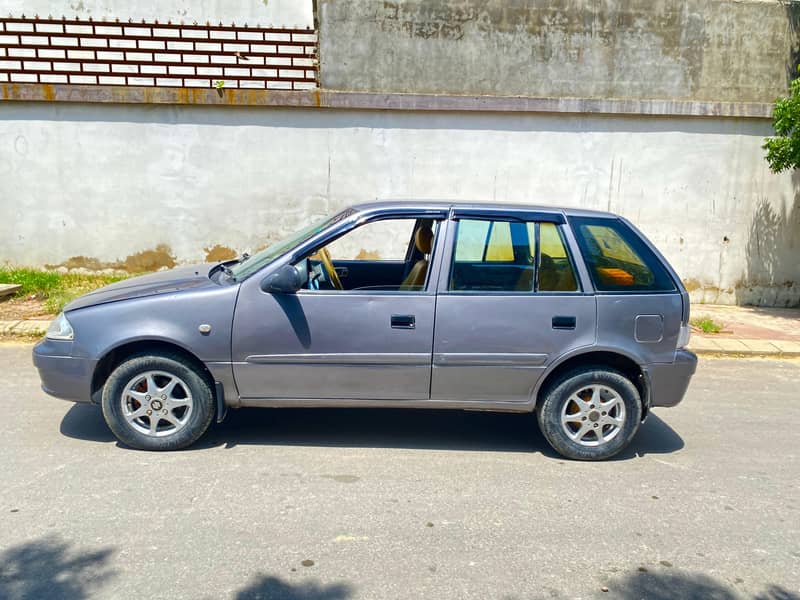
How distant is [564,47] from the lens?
946 centimetres

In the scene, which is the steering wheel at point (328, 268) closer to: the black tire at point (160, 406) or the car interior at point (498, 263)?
the car interior at point (498, 263)

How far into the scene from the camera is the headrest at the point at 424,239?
16.4ft

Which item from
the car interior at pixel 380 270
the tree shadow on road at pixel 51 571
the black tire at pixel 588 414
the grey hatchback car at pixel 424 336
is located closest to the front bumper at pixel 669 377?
the grey hatchback car at pixel 424 336

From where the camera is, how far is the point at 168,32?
11078 mm

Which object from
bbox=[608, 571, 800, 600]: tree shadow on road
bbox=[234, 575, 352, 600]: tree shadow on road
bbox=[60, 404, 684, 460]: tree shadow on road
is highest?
bbox=[60, 404, 684, 460]: tree shadow on road

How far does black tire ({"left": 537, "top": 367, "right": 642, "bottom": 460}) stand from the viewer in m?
4.57

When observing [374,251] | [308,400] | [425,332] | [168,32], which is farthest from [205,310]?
[168,32]

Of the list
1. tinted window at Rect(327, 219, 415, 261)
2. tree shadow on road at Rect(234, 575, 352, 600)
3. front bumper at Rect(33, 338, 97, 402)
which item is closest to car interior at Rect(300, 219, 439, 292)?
front bumper at Rect(33, 338, 97, 402)

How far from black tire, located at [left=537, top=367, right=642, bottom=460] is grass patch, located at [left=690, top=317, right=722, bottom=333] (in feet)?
14.6

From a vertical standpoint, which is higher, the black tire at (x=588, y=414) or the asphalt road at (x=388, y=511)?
the black tire at (x=588, y=414)

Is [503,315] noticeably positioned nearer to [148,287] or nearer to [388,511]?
[388,511]

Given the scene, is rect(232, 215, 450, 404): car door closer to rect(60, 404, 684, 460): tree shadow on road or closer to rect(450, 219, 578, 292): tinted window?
rect(450, 219, 578, 292): tinted window

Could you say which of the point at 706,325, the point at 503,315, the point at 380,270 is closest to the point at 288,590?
the point at 503,315

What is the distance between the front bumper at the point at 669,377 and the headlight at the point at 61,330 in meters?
3.87
